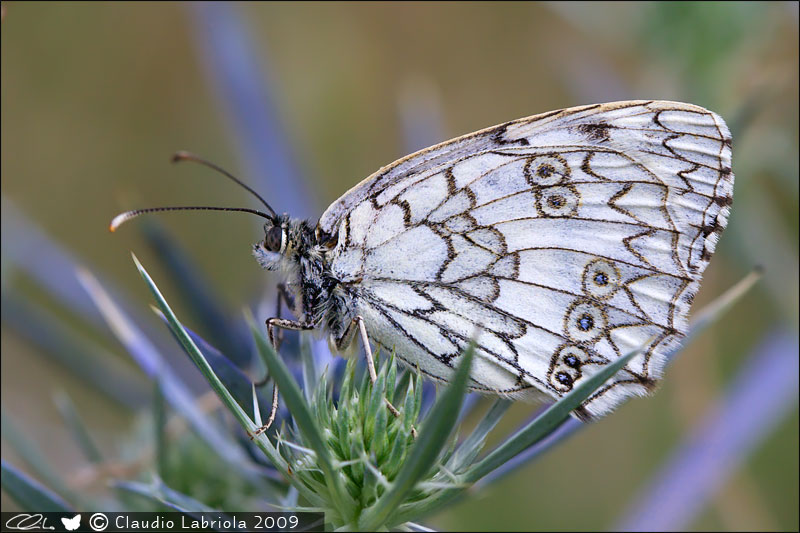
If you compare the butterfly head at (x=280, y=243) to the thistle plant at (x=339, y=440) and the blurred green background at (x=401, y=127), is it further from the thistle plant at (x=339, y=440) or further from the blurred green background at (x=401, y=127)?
the blurred green background at (x=401, y=127)

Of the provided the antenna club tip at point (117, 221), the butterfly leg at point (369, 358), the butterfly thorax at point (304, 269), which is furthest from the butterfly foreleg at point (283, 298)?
the antenna club tip at point (117, 221)

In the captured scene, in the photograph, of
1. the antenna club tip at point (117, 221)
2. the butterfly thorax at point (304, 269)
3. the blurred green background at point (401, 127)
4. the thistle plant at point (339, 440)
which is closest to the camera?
the thistle plant at point (339, 440)

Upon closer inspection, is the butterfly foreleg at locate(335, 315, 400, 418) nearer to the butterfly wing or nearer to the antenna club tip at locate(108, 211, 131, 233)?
the butterfly wing

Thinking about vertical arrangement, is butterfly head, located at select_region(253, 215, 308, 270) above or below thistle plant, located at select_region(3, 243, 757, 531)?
above

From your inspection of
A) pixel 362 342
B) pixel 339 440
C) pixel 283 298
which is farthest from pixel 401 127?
pixel 339 440

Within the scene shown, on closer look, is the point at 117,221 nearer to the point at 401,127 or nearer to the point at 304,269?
the point at 304,269

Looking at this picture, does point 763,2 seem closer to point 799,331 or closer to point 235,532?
point 799,331

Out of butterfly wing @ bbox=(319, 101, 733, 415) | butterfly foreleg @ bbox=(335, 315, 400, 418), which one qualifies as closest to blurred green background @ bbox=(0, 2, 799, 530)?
butterfly wing @ bbox=(319, 101, 733, 415)

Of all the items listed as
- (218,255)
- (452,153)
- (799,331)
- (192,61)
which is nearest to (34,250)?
(452,153)
